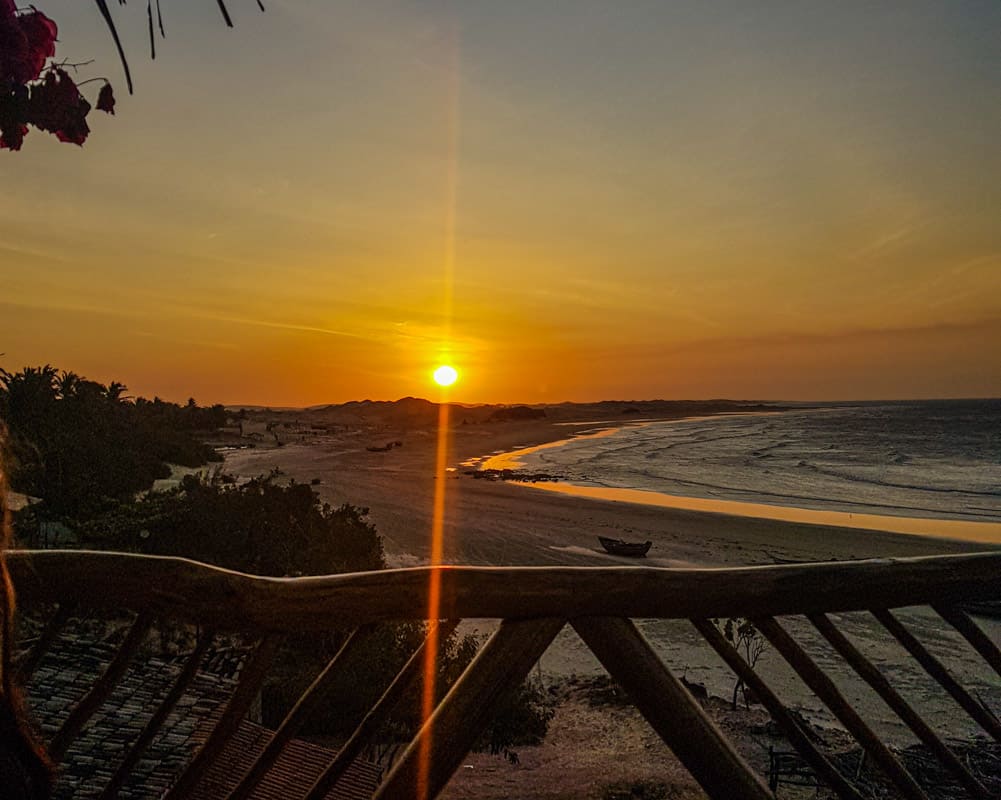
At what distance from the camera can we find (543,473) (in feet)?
124

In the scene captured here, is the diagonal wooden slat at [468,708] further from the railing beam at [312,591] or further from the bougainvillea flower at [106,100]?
the bougainvillea flower at [106,100]

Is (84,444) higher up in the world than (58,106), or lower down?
lower down

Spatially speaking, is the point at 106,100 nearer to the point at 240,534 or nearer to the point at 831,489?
the point at 240,534

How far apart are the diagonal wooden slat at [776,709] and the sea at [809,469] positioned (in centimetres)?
2508

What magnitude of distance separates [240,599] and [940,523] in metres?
27.6

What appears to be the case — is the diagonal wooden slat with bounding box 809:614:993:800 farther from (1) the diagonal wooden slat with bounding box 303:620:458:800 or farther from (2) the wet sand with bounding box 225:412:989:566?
(2) the wet sand with bounding box 225:412:989:566

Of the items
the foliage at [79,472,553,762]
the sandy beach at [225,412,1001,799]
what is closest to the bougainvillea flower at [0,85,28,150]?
the foliage at [79,472,553,762]

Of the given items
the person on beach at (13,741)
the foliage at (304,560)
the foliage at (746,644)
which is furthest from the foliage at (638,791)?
the person on beach at (13,741)

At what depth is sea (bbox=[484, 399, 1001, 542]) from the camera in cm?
2945

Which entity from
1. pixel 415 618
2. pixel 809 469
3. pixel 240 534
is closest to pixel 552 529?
pixel 240 534

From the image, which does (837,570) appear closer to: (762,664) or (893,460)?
(762,664)

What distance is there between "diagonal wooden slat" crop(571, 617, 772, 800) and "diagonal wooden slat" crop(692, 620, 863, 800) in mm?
148

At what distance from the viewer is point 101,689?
175cm

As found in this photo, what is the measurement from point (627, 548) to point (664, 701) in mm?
17521
